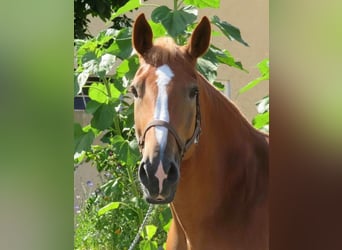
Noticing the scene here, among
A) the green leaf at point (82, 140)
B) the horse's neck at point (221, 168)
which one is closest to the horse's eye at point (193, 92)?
the horse's neck at point (221, 168)

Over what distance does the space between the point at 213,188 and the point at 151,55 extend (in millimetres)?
496

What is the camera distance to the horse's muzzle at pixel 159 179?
168cm

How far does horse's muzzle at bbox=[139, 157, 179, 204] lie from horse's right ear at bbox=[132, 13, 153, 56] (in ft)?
1.55

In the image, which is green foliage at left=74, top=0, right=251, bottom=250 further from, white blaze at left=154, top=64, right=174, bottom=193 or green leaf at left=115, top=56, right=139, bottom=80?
white blaze at left=154, top=64, right=174, bottom=193

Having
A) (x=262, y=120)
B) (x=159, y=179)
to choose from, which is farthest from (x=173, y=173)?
(x=262, y=120)

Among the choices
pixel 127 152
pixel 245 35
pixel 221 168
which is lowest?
pixel 127 152

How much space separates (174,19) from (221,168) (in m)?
0.72

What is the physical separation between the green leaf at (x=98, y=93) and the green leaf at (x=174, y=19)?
1.84ft

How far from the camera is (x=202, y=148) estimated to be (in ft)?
6.51

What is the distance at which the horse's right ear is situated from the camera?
2.00 metres

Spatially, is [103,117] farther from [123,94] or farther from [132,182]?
[132,182]

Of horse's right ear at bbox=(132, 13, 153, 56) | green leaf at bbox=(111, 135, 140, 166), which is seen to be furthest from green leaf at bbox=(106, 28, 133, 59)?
horse's right ear at bbox=(132, 13, 153, 56)
